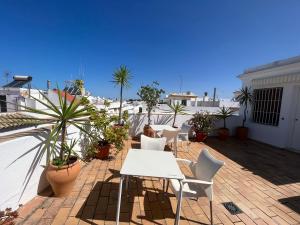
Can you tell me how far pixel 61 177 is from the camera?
86.8 inches

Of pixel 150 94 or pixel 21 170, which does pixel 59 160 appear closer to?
pixel 21 170

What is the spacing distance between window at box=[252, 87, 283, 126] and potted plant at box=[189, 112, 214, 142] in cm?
202

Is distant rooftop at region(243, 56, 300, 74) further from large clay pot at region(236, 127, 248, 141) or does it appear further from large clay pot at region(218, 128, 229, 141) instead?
large clay pot at region(218, 128, 229, 141)

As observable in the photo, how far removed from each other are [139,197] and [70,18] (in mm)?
8265

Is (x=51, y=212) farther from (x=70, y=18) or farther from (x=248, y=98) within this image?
(x=70, y=18)

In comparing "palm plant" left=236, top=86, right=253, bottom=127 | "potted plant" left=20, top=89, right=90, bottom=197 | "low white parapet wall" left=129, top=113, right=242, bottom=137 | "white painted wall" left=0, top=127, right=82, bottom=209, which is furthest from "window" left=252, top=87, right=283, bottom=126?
"white painted wall" left=0, top=127, right=82, bottom=209

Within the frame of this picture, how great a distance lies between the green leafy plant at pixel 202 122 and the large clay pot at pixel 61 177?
4.89 m

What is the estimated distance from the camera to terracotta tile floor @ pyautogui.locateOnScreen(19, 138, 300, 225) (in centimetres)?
198

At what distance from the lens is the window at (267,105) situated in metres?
5.75

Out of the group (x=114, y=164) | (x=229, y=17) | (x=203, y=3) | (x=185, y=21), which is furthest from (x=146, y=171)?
(x=185, y=21)

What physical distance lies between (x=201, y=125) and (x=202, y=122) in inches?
5.0

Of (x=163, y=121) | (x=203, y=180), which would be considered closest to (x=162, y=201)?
(x=203, y=180)

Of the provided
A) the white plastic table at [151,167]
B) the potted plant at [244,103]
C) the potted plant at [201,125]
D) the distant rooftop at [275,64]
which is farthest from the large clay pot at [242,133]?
the white plastic table at [151,167]

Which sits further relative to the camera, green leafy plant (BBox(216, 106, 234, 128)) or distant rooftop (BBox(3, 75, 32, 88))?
distant rooftop (BBox(3, 75, 32, 88))
